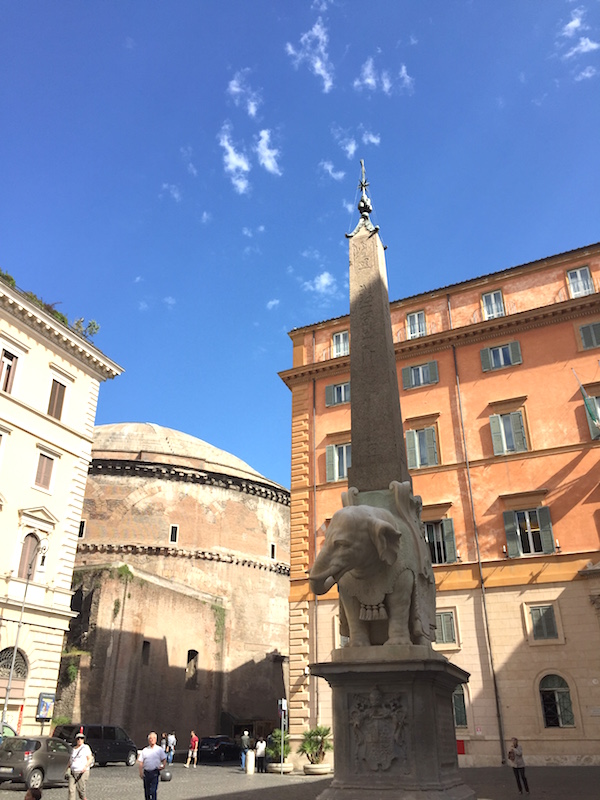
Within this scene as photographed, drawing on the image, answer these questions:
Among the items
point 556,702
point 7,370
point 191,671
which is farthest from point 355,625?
point 191,671

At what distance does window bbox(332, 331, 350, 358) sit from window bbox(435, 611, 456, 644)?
Answer: 9265 mm

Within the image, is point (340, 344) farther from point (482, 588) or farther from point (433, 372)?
point (482, 588)

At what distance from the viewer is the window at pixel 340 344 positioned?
23500 mm

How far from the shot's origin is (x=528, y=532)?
18.3 metres

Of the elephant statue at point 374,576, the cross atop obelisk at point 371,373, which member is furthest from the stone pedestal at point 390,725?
the cross atop obelisk at point 371,373

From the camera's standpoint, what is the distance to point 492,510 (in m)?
19.0

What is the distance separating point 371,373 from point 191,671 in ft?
87.3

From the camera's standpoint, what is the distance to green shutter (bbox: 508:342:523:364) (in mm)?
20375

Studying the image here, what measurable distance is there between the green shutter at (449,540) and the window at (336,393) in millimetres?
5428

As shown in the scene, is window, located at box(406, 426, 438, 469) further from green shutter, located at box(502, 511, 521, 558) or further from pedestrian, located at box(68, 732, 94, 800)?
pedestrian, located at box(68, 732, 94, 800)

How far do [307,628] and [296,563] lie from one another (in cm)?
198

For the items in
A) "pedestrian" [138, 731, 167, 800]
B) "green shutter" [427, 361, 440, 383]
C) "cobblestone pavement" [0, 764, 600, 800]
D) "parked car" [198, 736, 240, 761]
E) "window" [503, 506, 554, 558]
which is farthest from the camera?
"parked car" [198, 736, 240, 761]

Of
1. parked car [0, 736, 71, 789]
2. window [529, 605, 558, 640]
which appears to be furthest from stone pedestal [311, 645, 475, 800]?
window [529, 605, 558, 640]

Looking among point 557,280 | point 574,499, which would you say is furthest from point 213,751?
point 557,280
